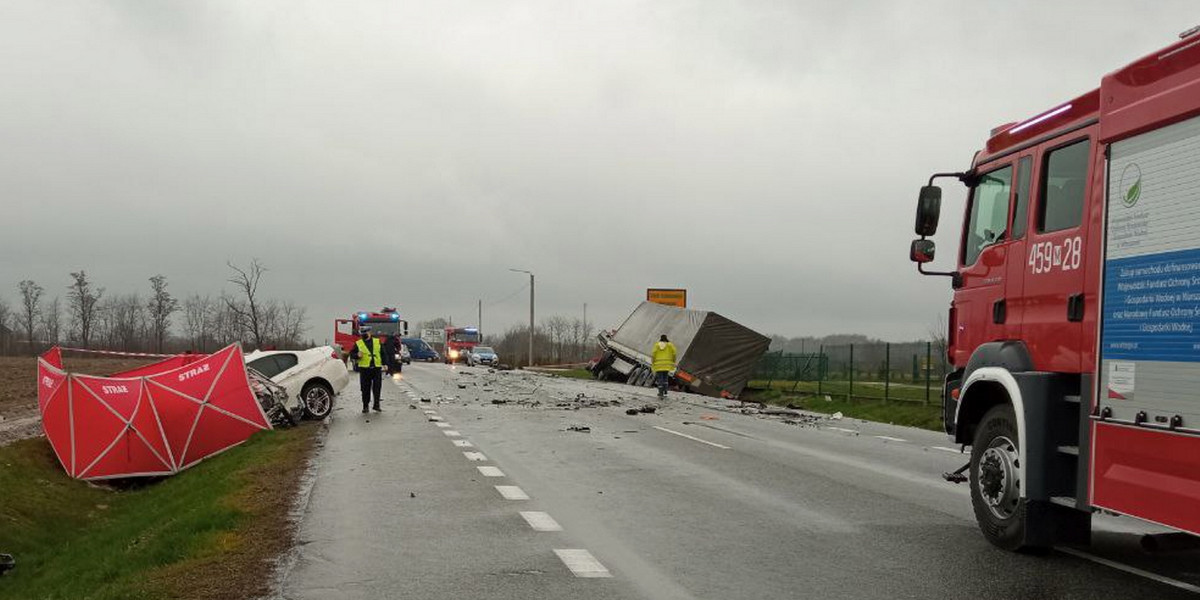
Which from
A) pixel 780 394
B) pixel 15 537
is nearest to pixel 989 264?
pixel 15 537

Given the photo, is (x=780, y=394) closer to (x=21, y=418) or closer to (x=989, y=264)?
(x=21, y=418)

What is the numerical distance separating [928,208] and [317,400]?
14303 mm

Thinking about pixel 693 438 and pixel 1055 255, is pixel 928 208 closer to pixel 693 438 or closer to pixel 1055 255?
pixel 1055 255

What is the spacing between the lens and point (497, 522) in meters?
8.16

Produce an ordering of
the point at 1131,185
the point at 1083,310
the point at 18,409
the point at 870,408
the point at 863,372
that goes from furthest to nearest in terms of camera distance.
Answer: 1. the point at 863,372
2. the point at 18,409
3. the point at 870,408
4. the point at 1083,310
5. the point at 1131,185

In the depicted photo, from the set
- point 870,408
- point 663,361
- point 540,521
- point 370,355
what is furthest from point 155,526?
point 663,361

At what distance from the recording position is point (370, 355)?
68.5ft

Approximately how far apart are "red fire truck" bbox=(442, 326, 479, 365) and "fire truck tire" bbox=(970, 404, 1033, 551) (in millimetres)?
64777

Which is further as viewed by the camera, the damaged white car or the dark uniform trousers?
the dark uniform trousers

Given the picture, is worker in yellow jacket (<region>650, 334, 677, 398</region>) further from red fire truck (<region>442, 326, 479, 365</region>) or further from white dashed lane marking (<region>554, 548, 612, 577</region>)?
red fire truck (<region>442, 326, 479, 365</region>)

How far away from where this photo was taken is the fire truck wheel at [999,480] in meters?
6.77

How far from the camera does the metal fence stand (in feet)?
82.4

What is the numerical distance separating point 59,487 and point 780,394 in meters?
21.4

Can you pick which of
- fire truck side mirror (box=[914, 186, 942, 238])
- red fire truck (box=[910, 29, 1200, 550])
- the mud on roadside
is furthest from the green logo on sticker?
the mud on roadside
